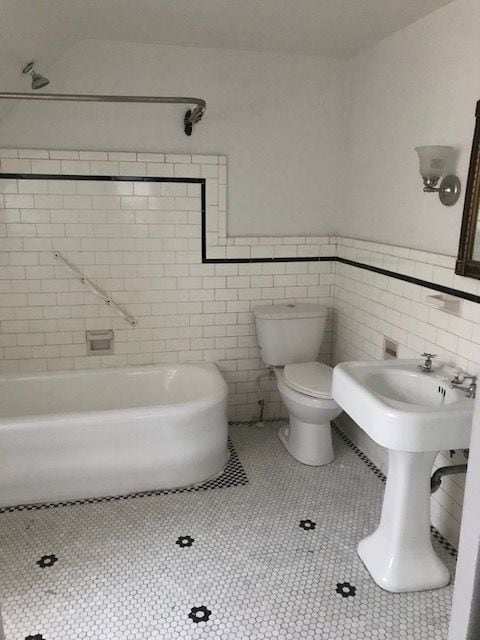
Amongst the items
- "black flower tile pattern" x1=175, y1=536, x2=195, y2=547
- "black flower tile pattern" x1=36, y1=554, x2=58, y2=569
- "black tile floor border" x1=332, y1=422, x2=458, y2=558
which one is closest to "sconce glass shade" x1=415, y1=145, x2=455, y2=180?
"black tile floor border" x1=332, y1=422, x2=458, y2=558

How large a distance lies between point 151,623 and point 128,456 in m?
0.91

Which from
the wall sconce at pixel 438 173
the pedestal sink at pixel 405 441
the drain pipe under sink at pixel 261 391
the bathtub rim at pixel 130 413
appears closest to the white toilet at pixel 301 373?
the drain pipe under sink at pixel 261 391

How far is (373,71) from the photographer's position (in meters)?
3.02

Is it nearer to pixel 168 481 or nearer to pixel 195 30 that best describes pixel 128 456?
pixel 168 481

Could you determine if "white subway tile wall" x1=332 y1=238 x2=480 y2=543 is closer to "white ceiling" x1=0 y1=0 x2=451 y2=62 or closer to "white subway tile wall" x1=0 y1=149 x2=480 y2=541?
"white subway tile wall" x1=0 y1=149 x2=480 y2=541

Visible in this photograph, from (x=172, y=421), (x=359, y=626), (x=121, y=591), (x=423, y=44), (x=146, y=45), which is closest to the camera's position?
(x=359, y=626)

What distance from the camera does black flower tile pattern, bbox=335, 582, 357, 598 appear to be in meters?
2.12

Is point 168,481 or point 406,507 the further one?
point 168,481

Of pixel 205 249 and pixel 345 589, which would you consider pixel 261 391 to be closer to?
pixel 205 249

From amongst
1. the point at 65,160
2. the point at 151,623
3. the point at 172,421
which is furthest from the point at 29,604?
the point at 65,160

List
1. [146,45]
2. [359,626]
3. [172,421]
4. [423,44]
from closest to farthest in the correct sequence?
[359,626], [423,44], [172,421], [146,45]

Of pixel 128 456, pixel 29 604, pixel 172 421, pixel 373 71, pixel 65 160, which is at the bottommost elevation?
pixel 29 604

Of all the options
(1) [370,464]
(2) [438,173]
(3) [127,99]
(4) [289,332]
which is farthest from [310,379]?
(3) [127,99]

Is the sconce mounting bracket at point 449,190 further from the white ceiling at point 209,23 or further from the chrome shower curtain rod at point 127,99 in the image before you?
the chrome shower curtain rod at point 127,99
